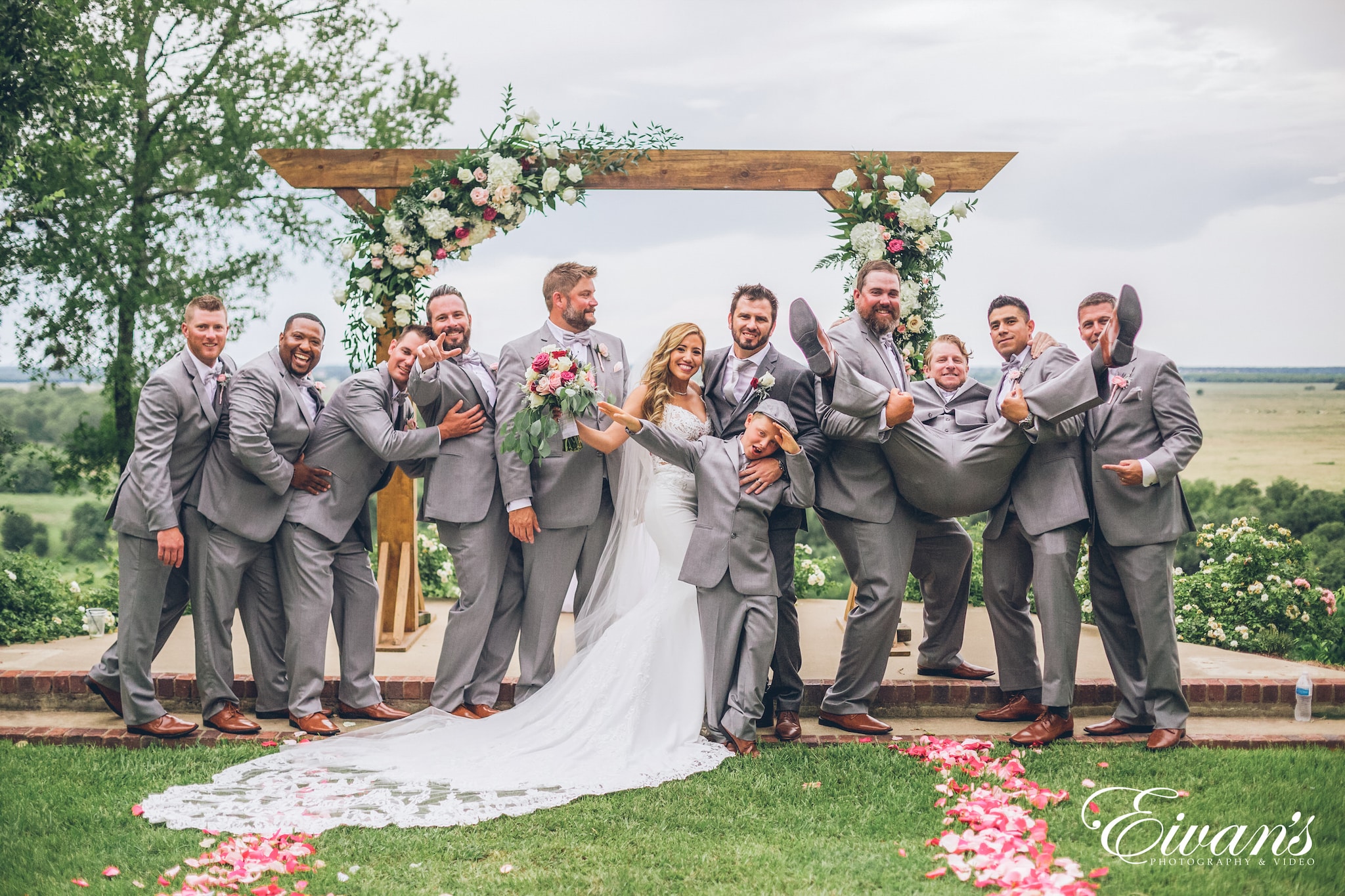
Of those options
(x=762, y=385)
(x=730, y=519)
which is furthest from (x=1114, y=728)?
(x=762, y=385)

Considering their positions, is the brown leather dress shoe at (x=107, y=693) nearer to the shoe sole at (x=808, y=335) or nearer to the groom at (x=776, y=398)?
the groom at (x=776, y=398)

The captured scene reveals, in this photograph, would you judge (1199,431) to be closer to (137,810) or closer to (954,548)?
(954,548)

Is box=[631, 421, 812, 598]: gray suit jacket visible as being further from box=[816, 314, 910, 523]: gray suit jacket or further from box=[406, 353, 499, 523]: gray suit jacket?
box=[406, 353, 499, 523]: gray suit jacket

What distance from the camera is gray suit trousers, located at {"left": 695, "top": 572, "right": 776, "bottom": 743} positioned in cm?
516

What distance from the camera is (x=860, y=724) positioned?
17.9 ft

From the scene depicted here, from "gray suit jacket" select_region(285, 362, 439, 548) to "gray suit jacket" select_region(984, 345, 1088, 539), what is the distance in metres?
2.89

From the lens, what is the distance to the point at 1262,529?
830 centimetres

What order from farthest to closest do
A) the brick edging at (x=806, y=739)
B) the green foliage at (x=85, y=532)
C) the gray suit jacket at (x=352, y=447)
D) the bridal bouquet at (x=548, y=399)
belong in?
the green foliage at (x=85, y=532) < the gray suit jacket at (x=352, y=447) < the brick edging at (x=806, y=739) < the bridal bouquet at (x=548, y=399)

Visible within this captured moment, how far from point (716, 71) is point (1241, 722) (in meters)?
10.2

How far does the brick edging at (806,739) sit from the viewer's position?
17.3ft

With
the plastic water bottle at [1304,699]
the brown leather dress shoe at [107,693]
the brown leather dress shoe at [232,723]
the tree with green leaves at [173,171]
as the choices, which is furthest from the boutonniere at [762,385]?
the tree with green leaves at [173,171]

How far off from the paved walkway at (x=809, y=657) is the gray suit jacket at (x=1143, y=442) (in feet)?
4.16

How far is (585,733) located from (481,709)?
2.73 feet

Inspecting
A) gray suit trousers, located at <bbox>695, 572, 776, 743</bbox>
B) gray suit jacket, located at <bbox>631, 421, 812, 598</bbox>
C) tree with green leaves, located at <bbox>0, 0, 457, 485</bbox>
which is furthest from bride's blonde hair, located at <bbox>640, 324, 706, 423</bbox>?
tree with green leaves, located at <bbox>0, 0, 457, 485</bbox>
